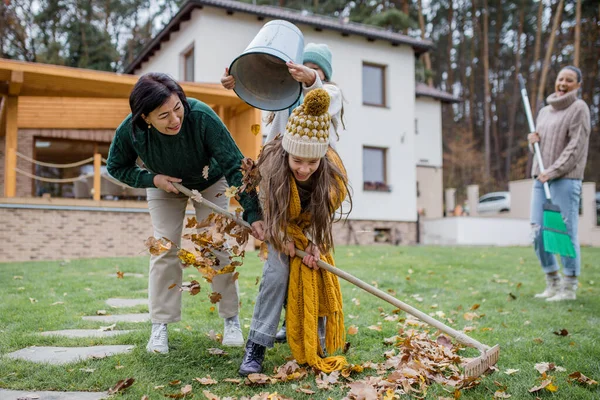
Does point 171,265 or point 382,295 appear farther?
point 171,265

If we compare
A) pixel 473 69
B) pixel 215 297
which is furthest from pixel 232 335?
pixel 473 69


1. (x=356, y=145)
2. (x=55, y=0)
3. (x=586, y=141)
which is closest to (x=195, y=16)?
(x=356, y=145)

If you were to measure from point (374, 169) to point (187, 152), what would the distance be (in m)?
13.7

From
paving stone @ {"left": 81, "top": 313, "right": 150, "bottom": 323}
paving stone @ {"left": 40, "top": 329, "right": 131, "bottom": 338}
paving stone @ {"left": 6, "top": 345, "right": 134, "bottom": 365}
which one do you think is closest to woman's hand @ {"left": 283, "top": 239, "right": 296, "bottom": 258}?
paving stone @ {"left": 6, "top": 345, "right": 134, "bottom": 365}

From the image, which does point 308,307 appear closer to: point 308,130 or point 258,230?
point 258,230

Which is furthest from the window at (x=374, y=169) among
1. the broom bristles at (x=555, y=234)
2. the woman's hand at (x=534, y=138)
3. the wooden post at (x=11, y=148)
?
the broom bristles at (x=555, y=234)

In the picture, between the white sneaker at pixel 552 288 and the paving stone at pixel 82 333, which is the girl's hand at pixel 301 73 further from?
the white sneaker at pixel 552 288

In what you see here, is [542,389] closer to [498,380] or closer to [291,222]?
[498,380]

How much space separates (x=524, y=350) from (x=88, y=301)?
355 cm

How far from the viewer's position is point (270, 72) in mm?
2996

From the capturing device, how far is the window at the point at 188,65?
1462 centimetres

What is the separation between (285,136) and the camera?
2.62 metres

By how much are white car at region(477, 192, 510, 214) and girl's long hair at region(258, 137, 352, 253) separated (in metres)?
20.3

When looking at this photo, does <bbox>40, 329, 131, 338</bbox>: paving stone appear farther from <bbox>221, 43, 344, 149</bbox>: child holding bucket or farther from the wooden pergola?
the wooden pergola
